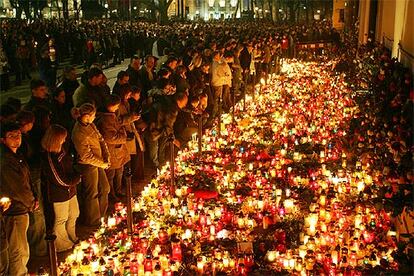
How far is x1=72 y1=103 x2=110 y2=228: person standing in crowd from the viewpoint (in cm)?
725

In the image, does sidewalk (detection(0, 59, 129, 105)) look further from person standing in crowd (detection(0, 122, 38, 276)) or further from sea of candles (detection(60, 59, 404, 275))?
person standing in crowd (detection(0, 122, 38, 276))

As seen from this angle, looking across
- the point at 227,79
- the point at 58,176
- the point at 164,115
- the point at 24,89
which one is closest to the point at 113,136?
the point at 58,176

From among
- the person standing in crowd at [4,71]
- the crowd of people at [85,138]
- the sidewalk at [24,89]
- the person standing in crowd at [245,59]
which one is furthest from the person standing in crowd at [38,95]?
the person standing in crowd at [4,71]

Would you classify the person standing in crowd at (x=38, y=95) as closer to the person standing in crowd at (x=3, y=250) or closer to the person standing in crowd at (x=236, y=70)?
the person standing in crowd at (x=3, y=250)

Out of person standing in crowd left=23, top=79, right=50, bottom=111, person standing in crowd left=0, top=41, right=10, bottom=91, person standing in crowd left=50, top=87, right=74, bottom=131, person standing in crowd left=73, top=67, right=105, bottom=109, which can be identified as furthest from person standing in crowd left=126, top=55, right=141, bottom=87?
person standing in crowd left=0, top=41, right=10, bottom=91

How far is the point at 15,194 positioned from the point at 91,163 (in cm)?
166

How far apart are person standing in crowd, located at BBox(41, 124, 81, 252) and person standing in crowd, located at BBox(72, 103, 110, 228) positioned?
0.46 meters

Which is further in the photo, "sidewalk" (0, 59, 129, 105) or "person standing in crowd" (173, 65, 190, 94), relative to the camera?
"sidewalk" (0, 59, 129, 105)

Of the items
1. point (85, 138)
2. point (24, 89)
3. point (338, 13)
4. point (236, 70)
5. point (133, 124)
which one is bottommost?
point (24, 89)

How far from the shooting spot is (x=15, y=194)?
235 inches

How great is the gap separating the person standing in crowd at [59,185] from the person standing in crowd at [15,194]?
40 cm

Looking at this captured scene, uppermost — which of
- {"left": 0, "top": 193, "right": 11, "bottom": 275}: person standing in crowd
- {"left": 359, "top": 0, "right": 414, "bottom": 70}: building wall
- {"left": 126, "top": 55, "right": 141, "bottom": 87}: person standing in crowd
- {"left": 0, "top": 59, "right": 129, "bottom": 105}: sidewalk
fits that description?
{"left": 359, "top": 0, "right": 414, "bottom": 70}: building wall

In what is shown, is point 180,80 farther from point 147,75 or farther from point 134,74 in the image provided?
point 134,74

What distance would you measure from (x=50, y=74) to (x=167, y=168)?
9709 millimetres
